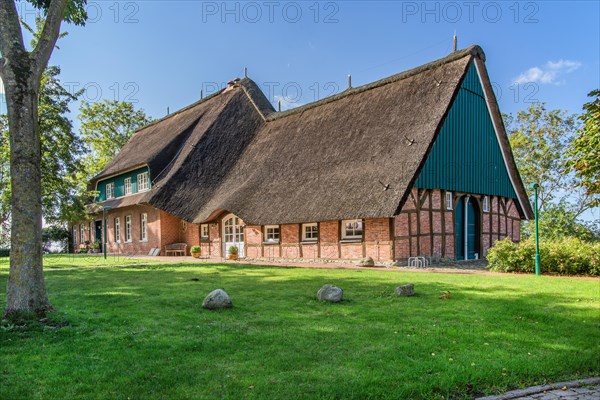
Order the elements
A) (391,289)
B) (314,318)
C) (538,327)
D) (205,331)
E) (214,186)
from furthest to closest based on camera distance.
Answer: (214,186) → (391,289) → (314,318) → (538,327) → (205,331)

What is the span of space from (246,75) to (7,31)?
23.9 m

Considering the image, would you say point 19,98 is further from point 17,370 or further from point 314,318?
point 314,318

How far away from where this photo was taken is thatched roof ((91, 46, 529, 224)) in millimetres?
16109

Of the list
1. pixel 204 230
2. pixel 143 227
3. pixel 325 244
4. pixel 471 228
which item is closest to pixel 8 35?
pixel 325 244

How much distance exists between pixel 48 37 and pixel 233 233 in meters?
15.2

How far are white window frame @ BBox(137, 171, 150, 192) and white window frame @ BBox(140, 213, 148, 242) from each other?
Result: 5.00ft

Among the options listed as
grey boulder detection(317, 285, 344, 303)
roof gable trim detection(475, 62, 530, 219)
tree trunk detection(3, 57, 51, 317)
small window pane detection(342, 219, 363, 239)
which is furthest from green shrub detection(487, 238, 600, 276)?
tree trunk detection(3, 57, 51, 317)

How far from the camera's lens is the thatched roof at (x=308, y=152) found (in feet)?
52.9

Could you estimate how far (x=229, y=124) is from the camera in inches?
1038

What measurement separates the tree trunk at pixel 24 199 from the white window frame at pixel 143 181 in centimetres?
1912

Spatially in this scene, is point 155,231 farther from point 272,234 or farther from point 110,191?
point 272,234

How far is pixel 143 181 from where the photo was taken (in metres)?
26.0

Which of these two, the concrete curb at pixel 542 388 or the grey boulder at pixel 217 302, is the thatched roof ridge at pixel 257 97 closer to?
the grey boulder at pixel 217 302

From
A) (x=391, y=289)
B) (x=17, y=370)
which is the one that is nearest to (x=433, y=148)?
(x=391, y=289)
